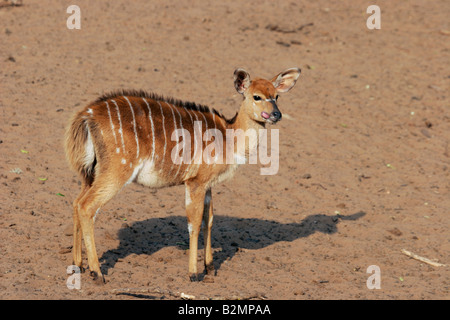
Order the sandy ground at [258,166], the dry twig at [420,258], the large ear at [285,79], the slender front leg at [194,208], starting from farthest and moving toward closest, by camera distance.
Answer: the dry twig at [420,258] < the large ear at [285,79] < the sandy ground at [258,166] < the slender front leg at [194,208]

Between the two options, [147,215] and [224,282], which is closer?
[224,282]

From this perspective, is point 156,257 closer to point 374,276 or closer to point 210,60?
point 374,276

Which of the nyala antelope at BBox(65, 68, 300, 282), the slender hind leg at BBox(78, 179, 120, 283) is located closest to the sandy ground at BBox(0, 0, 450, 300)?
the slender hind leg at BBox(78, 179, 120, 283)

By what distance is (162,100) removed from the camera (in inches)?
275

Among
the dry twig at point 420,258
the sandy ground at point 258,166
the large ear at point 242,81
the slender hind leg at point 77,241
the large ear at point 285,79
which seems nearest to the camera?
the slender hind leg at point 77,241

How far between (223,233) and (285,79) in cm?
208

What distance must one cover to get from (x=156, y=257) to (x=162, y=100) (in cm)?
174

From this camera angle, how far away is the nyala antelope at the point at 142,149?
20.4 feet

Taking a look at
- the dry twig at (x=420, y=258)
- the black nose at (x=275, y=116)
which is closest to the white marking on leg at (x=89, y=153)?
the black nose at (x=275, y=116)

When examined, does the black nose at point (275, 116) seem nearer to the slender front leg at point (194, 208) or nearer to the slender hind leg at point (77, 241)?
the slender front leg at point (194, 208)

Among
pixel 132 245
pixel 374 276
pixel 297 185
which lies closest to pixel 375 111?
pixel 297 185

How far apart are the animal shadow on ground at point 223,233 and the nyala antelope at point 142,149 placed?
718 millimetres

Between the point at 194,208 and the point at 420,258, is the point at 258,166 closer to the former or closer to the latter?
the point at 420,258

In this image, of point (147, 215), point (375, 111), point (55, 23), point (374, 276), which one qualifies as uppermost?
point (55, 23)
